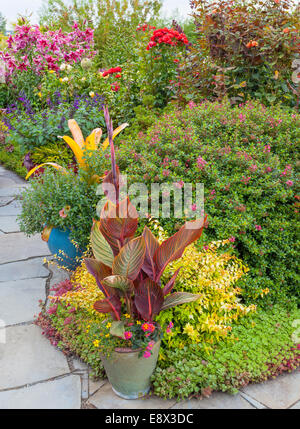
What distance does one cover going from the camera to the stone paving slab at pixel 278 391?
202 centimetres

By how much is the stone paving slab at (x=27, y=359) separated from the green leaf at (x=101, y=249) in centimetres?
72

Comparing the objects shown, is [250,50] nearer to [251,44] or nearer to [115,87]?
[251,44]

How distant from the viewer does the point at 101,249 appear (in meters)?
2.06

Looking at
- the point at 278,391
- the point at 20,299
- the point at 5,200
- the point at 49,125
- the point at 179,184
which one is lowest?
the point at 278,391

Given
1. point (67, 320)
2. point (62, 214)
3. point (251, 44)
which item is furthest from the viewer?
point (251, 44)

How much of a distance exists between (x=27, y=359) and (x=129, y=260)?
3.36 feet

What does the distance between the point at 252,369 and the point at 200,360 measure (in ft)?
0.93

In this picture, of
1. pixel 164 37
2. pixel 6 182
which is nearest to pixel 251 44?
pixel 164 37

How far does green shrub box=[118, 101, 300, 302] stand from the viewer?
265 centimetres

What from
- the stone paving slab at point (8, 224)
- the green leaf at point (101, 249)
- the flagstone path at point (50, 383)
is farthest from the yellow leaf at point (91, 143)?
the stone paving slab at point (8, 224)

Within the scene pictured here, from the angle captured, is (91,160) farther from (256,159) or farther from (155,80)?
(155,80)

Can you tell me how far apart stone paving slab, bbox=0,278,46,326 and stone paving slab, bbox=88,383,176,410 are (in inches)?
35.5

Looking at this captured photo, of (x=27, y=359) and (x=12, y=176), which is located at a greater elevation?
(x=12, y=176)
